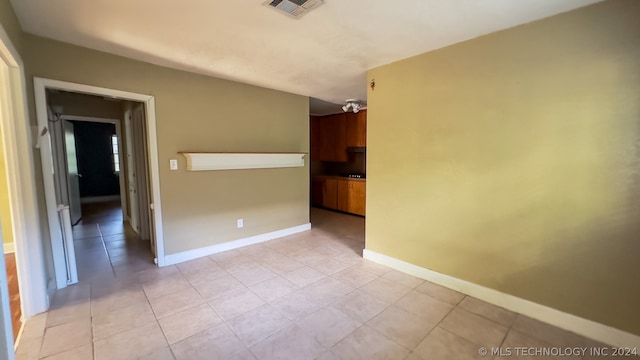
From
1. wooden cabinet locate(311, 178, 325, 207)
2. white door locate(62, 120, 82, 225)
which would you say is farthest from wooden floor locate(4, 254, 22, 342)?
wooden cabinet locate(311, 178, 325, 207)

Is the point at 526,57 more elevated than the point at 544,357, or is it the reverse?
the point at 526,57

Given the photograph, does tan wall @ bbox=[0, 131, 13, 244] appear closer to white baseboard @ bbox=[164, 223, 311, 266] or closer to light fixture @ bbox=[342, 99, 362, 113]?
white baseboard @ bbox=[164, 223, 311, 266]

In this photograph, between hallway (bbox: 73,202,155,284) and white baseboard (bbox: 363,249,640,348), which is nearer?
white baseboard (bbox: 363,249,640,348)

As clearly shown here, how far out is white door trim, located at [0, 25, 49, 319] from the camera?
6.25 ft

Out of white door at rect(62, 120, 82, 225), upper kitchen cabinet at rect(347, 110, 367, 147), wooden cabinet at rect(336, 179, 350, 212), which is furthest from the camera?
wooden cabinet at rect(336, 179, 350, 212)

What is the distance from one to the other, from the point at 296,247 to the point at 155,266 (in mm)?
1706

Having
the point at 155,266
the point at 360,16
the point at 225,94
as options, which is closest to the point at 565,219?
the point at 360,16

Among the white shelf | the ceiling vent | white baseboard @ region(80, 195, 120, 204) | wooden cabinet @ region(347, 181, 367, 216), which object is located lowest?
white baseboard @ region(80, 195, 120, 204)

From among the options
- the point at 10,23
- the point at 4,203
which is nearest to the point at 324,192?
the point at 4,203

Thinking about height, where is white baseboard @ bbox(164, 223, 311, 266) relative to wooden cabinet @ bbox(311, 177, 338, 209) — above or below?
below

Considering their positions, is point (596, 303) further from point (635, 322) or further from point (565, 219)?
point (565, 219)

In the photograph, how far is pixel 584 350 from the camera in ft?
5.83

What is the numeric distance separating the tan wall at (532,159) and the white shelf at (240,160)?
1787 mm

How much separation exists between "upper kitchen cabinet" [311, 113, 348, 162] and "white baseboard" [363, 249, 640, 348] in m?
3.40
